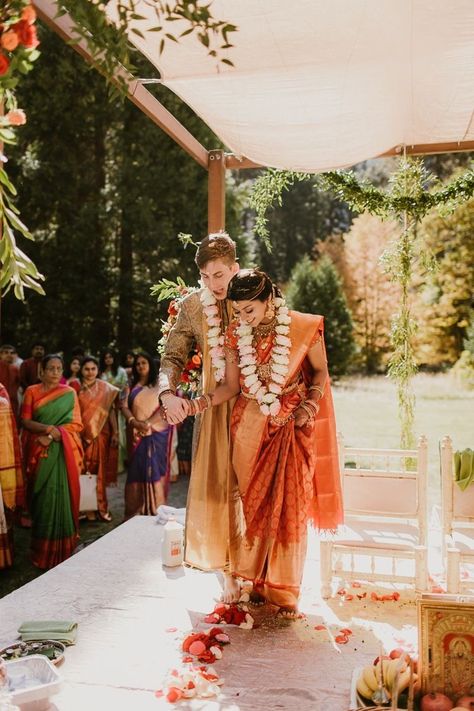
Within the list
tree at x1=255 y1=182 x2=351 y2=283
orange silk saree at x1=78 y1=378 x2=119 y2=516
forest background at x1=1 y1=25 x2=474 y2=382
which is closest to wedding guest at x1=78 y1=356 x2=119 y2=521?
orange silk saree at x1=78 y1=378 x2=119 y2=516

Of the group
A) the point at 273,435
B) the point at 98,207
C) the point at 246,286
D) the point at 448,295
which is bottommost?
the point at 273,435

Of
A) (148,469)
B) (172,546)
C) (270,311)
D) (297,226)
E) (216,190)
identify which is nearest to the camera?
(270,311)

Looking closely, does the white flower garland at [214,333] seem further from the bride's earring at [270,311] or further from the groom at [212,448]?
the bride's earring at [270,311]

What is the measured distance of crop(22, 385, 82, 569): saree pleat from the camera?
5.29 metres

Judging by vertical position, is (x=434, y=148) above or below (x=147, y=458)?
above

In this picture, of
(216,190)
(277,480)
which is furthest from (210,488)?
(216,190)

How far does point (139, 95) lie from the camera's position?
166 inches

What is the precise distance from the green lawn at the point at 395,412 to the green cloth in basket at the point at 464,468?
5912mm

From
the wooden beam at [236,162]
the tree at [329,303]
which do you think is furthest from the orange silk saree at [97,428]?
the tree at [329,303]

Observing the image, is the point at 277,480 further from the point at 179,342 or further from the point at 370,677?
the point at 370,677

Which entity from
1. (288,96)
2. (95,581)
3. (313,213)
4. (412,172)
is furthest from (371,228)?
(95,581)

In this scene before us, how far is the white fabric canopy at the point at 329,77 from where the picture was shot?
3.43 m

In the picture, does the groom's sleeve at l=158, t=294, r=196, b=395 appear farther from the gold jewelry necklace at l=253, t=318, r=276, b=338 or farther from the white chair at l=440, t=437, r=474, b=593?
the white chair at l=440, t=437, r=474, b=593

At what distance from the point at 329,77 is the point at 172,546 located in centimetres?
300
